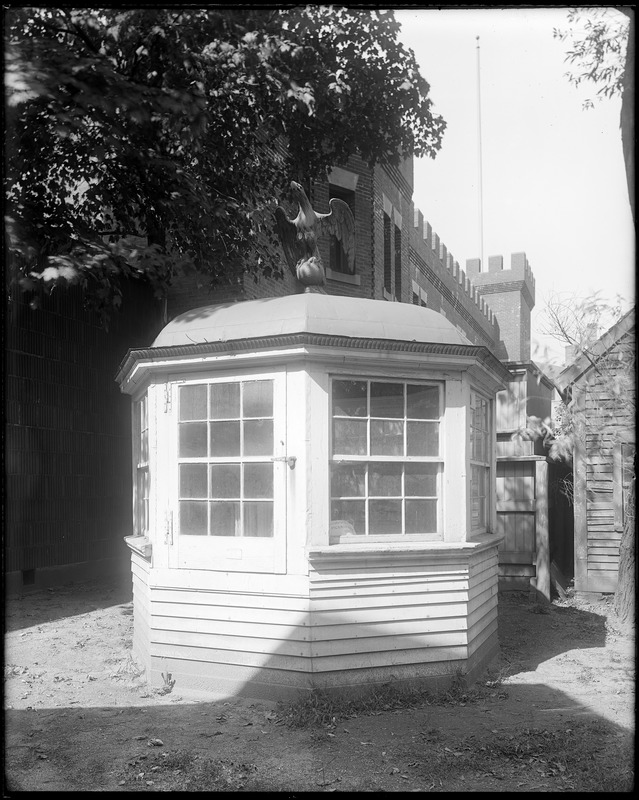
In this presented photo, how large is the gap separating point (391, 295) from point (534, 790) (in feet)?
50.6

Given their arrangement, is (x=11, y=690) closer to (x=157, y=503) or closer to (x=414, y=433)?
(x=157, y=503)

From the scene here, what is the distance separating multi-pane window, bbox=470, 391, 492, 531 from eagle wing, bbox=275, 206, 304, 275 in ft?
8.14

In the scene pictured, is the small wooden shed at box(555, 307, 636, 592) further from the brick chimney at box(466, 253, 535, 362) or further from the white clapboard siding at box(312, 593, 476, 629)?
the brick chimney at box(466, 253, 535, 362)

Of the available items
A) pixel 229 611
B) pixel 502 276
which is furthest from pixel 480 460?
pixel 502 276

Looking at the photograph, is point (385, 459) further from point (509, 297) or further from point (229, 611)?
point (509, 297)

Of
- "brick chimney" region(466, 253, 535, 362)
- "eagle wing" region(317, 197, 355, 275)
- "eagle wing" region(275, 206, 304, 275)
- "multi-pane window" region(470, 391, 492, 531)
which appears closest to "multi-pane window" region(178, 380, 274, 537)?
"eagle wing" region(275, 206, 304, 275)

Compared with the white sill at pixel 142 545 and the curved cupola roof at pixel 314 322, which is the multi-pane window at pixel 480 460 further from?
the white sill at pixel 142 545

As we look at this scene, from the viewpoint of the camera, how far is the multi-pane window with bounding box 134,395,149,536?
28.2 feet

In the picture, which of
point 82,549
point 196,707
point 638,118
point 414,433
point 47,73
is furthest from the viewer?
point 82,549

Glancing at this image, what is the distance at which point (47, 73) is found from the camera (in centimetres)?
835

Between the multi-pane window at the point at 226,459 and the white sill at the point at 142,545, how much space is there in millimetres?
460

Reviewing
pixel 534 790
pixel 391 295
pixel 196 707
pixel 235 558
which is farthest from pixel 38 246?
pixel 391 295

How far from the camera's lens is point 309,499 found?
7098 mm

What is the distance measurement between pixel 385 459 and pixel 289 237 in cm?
291
